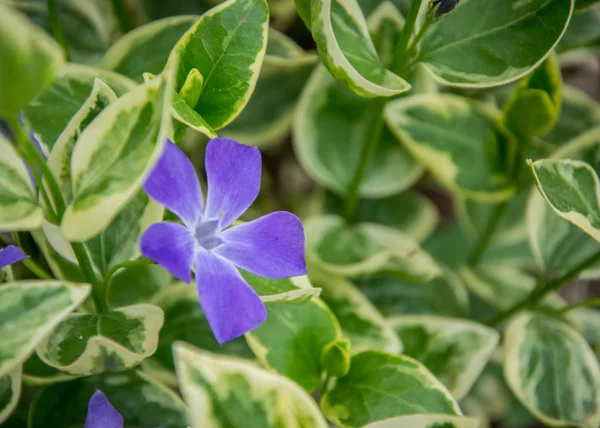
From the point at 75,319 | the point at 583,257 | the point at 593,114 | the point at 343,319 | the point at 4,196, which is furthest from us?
the point at 593,114

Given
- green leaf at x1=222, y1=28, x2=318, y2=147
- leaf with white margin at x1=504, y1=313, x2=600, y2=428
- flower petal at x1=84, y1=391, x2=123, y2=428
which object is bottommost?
leaf with white margin at x1=504, y1=313, x2=600, y2=428

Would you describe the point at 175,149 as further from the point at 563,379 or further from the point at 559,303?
the point at 559,303

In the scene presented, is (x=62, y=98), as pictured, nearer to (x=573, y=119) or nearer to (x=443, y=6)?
(x=443, y=6)

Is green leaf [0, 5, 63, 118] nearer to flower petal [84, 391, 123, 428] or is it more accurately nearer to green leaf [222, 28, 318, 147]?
flower petal [84, 391, 123, 428]

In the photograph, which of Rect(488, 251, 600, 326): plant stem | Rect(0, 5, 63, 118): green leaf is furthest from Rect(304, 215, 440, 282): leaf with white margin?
Rect(0, 5, 63, 118): green leaf

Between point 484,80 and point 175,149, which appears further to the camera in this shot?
point 484,80

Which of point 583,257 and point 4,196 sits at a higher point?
point 4,196

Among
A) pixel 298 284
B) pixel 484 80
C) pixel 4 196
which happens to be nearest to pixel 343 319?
pixel 298 284
